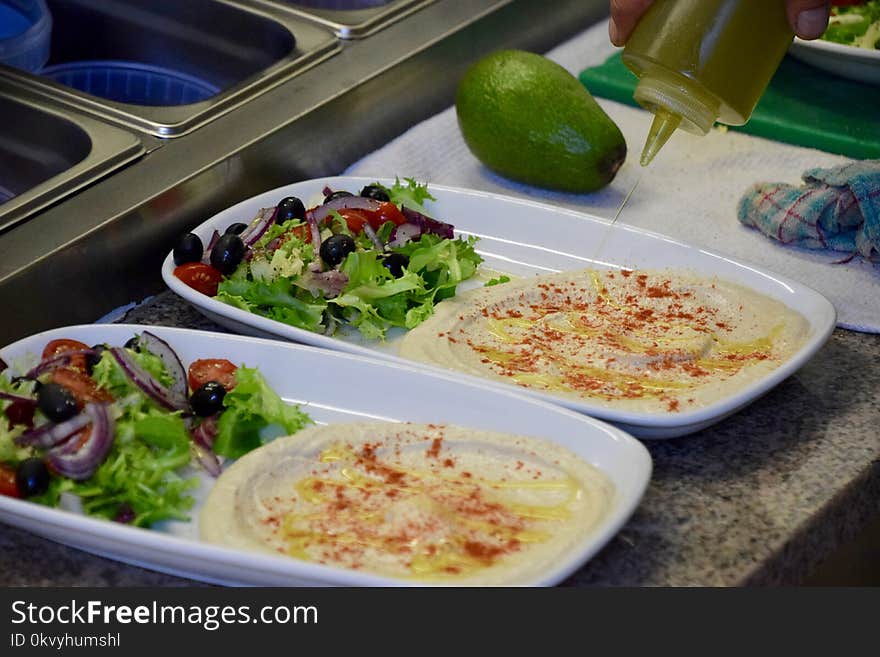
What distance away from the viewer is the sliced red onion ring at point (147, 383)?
68.9 inches

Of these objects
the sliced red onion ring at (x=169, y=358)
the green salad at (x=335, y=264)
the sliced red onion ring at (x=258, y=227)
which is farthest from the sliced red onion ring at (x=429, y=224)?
the sliced red onion ring at (x=169, y=358)

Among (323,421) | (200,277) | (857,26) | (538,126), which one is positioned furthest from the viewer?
(857,26)

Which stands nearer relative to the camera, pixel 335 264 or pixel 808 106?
pixel 335 264

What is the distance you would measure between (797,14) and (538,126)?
62 centimetres

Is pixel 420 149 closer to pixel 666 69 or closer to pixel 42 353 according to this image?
pixel 666 69

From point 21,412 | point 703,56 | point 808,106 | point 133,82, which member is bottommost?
point 133,82

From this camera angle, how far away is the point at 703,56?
1.89 meters

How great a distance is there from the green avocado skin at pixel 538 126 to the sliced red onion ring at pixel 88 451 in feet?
3.54

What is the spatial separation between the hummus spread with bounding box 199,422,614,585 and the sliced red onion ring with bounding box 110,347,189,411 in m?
0.16

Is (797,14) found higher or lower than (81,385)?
higher

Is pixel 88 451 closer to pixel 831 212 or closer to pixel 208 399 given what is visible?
pixel 208 399

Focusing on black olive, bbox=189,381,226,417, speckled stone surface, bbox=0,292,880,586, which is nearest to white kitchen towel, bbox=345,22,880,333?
speckled stone surface, bbox=0,292,880,586

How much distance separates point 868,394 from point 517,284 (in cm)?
57

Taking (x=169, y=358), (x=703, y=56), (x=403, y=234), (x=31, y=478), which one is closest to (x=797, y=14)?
(x=703, y=56)
